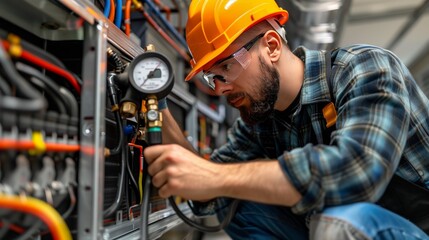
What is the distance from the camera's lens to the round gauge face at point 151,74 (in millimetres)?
824

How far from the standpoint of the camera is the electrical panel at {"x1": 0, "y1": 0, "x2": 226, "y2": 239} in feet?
1.91

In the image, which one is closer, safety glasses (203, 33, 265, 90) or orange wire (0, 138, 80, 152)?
orange wire (0, 138, 80, 152)

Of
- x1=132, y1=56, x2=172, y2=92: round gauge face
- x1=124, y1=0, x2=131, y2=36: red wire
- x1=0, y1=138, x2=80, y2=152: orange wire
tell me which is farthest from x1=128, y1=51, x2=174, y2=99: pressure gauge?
x1=124, y1=0, x2=131, y2=36: red wire

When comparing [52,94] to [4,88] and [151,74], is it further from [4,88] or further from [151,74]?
[151,74]

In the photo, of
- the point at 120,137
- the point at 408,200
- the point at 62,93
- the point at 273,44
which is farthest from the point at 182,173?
the point at 408,200

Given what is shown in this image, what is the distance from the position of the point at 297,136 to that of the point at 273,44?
0.31m

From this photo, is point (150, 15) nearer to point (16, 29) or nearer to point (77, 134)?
point (16, 29)

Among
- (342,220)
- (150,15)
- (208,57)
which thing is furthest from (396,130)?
(150,15)

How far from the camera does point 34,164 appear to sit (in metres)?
0.64

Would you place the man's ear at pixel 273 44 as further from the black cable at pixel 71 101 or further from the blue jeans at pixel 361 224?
the black cable at pixel 71 101

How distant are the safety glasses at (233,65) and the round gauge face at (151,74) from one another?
26 centimetres

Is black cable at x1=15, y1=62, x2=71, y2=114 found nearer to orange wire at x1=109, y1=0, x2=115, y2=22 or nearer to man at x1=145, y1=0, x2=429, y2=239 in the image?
man at x1=145, y1=0, x2=429, y2=239

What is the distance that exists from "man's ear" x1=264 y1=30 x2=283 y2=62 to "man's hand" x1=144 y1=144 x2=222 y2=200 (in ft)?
1.46

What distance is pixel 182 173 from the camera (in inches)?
31.3
